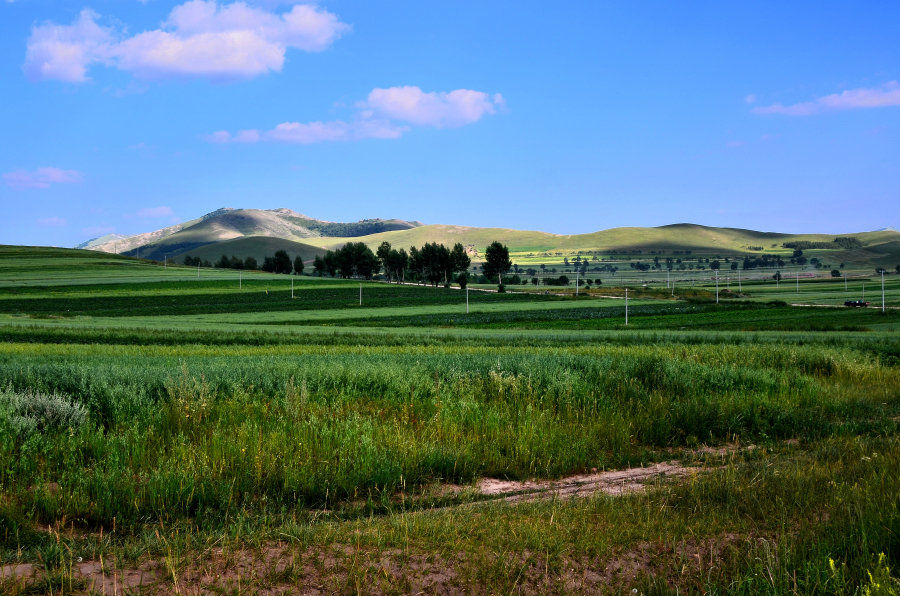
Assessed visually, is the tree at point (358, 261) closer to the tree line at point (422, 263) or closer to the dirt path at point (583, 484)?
the tree line at point (422, 263)

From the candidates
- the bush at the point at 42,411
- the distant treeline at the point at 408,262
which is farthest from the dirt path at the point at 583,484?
the distant treeline at the point at 408,262

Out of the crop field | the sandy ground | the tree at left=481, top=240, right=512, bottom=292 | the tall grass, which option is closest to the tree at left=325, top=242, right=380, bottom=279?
the tree at left=481, top=240, right=512, bottom=292

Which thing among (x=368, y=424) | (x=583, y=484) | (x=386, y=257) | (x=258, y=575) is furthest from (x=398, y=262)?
(x=258, y=575)

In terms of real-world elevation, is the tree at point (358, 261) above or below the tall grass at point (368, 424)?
above

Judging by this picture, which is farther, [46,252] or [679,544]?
[46,252]

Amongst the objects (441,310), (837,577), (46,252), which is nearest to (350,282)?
(441,310)

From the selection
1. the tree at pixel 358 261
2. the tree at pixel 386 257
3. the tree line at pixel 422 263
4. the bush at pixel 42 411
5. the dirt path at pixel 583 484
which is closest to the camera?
the dirt path at pixel 583 484

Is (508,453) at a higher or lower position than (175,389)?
lower

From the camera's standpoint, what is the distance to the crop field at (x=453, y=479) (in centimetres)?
600

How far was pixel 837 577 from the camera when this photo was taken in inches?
215

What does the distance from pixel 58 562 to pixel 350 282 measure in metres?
125

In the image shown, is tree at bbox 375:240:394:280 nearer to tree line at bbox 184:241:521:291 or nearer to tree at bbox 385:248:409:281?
tree line at bbox 184:241:521:291

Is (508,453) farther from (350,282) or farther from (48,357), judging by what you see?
(350,282)

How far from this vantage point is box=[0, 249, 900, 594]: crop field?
5996mm
